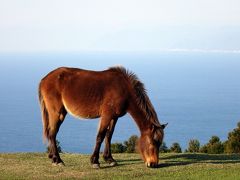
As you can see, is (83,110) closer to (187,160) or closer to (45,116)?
(45,116)

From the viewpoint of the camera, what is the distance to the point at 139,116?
11.5 meters

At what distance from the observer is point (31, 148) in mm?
97750

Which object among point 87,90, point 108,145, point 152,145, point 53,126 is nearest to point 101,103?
point 87,90

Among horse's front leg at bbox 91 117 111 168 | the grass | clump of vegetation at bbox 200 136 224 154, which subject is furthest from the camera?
clump of vegetation at bbox 200 136 224 154

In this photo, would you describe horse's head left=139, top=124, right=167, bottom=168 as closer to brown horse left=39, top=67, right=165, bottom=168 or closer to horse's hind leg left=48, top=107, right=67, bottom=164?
brown horse left=39, top=67, right=165, bottom=168

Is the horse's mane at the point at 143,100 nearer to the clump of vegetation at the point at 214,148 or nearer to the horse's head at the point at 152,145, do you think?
the horse's head at the point at 152,145

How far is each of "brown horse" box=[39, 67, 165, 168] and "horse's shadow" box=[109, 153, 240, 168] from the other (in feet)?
1.97

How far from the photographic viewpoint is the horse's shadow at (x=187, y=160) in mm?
12016

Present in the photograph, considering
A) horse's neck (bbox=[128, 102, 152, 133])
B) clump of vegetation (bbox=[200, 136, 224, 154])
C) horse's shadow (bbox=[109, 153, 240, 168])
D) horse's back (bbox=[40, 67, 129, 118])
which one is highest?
horse's back (bbox=[40, 67, 129, 118])

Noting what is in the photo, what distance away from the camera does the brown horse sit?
11.3 metres

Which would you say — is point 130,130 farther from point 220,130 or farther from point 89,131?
point 220,130

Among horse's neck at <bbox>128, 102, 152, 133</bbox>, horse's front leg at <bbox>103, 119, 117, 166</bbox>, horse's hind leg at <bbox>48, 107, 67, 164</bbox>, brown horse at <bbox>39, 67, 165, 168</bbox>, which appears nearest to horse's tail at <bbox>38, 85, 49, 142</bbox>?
brown horse at <bbox>39, 67, 165, 168</bbox>

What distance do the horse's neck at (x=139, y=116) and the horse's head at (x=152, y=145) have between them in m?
0.18

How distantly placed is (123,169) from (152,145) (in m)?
0.84
